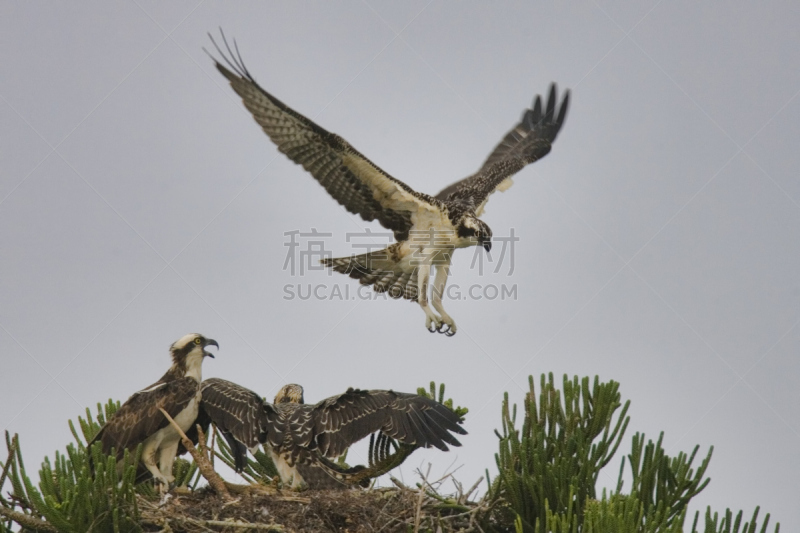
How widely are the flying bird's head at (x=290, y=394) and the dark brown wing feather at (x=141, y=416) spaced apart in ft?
3.56

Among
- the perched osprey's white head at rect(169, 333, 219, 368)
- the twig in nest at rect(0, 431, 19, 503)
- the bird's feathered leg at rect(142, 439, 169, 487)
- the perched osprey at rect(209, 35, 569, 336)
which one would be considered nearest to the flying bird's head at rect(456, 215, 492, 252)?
the perched osprey at rect(209, 35, 569, 336)

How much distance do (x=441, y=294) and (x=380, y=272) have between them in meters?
0.87

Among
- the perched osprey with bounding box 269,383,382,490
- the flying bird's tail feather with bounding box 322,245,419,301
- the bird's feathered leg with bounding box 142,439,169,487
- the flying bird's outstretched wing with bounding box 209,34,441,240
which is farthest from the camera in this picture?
the flying bird's tail feather with bounding box 322,245,419,301

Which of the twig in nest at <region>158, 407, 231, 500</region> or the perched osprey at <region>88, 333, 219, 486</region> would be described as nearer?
the twig in nest at <region>158, 407, 231, 500</region>

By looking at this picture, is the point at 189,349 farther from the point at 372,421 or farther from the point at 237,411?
the point at 372,421

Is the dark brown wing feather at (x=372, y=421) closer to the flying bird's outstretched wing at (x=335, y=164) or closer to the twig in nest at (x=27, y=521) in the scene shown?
the twig in nest at (x=27, y=521)

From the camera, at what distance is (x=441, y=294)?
10.8 m

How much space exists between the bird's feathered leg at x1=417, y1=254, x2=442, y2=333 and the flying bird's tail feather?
1.41 feet

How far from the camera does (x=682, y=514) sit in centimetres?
629

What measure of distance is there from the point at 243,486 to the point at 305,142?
374 centimetres

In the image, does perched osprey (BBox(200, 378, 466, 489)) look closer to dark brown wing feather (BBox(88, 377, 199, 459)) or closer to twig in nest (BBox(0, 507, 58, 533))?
dark brown wing feather (BBox(88, 377, 199, 459))

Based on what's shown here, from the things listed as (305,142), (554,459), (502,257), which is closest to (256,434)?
(554,459)

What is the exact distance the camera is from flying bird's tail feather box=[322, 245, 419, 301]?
1107 centimetres

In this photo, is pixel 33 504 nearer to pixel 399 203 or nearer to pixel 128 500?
pixel 128 500
